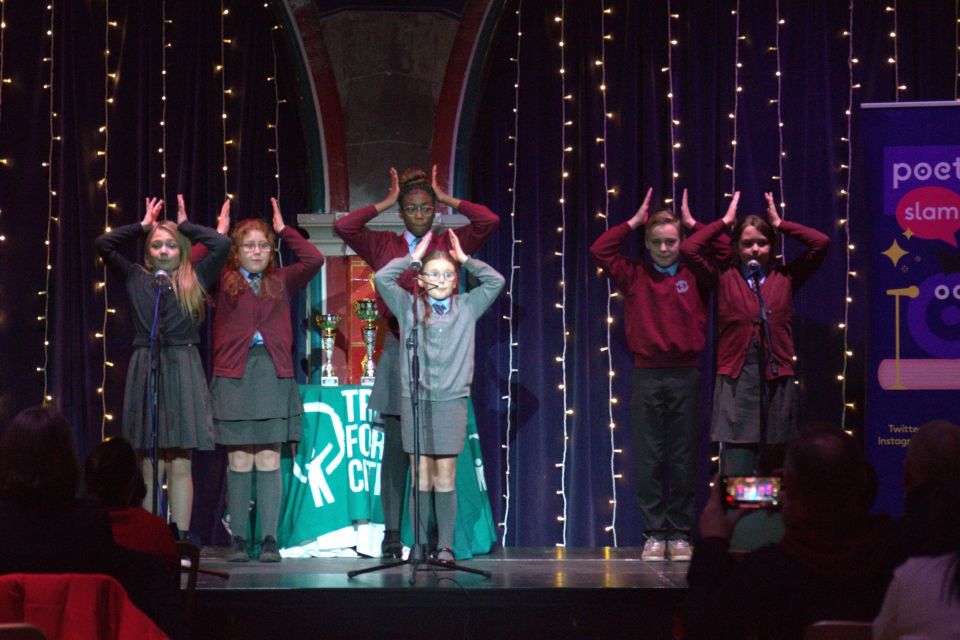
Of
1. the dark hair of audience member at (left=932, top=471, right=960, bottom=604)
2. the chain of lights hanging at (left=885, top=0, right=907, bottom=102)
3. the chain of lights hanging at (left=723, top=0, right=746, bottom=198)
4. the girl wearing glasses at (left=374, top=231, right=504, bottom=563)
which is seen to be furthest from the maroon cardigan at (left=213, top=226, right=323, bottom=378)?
the dark hair of audience member at (left=932, top=471, right=960, bottom=604)

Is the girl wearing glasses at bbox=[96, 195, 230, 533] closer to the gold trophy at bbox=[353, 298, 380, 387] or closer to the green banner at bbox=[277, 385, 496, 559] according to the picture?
the green banner at bbox=[277, 385, 496, 559]

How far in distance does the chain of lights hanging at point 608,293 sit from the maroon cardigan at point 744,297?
92 centimetres

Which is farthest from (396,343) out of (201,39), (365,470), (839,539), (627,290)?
(839,539)

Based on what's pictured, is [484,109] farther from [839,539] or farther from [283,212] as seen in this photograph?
[839,539]

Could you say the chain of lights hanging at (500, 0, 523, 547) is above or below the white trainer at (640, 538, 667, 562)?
above

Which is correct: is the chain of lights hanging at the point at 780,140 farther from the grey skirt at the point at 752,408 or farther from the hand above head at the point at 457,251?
the hand above head at the point at 457,251

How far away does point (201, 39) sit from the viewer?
6.52 meters

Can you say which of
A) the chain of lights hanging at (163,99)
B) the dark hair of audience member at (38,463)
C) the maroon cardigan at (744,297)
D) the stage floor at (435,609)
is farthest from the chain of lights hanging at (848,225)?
the dark hair of audience member at (38,463)

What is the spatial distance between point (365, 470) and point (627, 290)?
5.09 feet

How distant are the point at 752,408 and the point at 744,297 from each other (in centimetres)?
51

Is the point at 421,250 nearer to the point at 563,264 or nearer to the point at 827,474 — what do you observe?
the point at 563,264

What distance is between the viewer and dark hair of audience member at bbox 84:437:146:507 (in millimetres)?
3129

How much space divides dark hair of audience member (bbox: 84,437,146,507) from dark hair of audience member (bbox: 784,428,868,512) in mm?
1757

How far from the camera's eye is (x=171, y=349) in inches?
211
